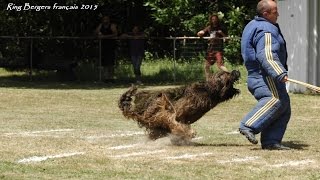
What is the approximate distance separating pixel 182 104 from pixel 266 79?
1.12 meters

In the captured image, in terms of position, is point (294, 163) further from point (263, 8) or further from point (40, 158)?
point (40, 158)

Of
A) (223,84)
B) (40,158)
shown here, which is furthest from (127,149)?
(223,84)

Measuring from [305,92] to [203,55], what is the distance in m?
4.81

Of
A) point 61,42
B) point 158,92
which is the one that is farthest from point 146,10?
point 158,92

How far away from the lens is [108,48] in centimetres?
2212

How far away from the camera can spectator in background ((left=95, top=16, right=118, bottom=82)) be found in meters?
22.0

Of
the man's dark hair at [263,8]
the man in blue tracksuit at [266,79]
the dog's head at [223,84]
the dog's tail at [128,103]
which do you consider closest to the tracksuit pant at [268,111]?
the man in blue tracksuit at [266,79]

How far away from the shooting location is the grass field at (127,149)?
7754mm

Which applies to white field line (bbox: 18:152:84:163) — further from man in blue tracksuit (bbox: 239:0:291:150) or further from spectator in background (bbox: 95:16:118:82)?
spectator in background (bbox: 95:16:118:82)

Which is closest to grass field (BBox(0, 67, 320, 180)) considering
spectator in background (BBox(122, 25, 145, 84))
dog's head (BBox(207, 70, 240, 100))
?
dog's head (BBox(207, 70, 240, 100))

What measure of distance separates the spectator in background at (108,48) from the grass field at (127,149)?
21.5 feet

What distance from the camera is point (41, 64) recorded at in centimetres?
2270

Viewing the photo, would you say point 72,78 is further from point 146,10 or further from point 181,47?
point 146,10

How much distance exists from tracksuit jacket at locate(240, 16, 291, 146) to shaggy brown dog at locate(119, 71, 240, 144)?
32cm
